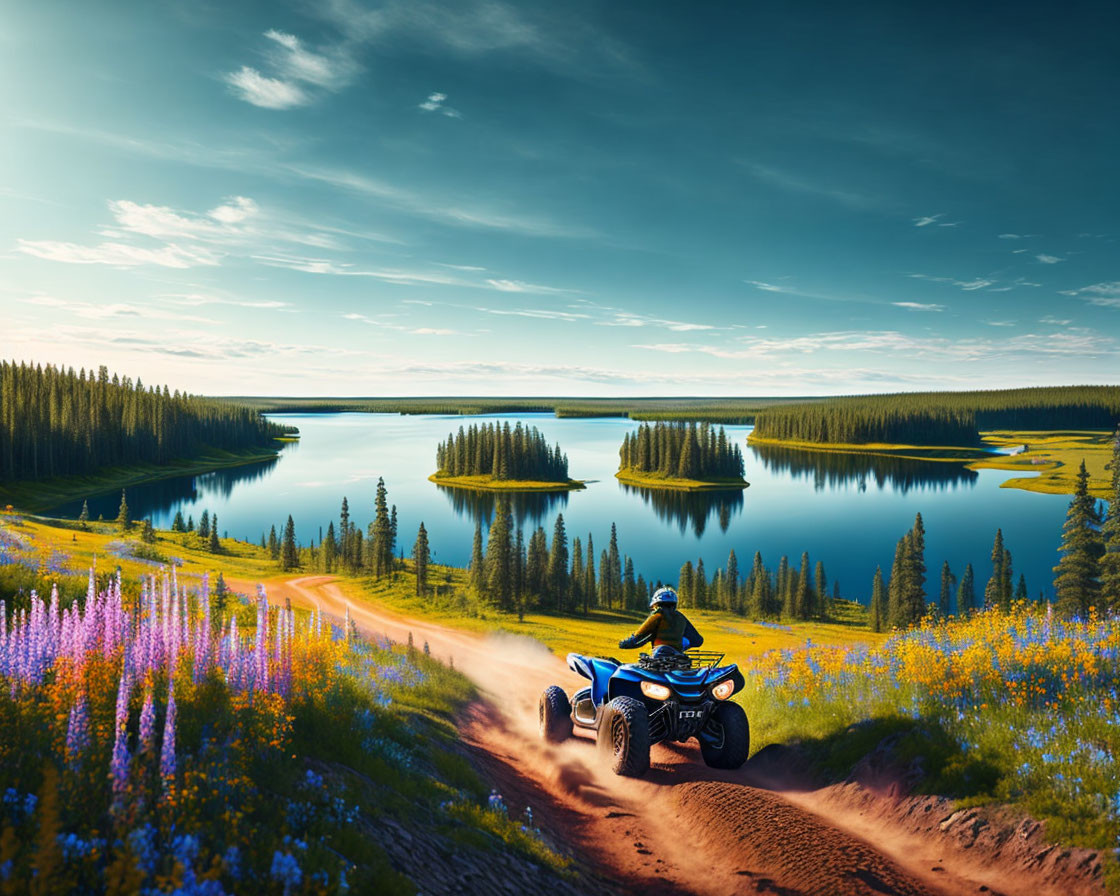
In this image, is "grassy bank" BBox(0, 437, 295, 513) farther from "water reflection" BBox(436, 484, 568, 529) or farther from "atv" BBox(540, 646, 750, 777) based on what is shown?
"atv" BBox(540, 646, 750, 777)

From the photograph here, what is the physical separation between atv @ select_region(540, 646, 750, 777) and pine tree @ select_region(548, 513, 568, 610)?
65.6 metres

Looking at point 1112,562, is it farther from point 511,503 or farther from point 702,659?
point 511,503

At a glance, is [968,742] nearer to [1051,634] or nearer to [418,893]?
[1051,634]

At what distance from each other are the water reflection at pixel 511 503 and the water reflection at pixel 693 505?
932 inches

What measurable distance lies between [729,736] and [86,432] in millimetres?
164567

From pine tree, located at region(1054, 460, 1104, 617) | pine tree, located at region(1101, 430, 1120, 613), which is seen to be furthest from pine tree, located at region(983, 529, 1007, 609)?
pine tree, located at region(1101, 430, 1120, 613)

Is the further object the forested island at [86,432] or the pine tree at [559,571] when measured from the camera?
the forested island at [86,432]

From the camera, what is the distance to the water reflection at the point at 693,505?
14275 centimetres

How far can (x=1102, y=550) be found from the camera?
133 feet

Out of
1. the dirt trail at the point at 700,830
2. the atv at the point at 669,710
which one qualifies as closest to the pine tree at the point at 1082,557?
the atv at the point at 669,710

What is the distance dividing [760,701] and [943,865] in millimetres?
6625

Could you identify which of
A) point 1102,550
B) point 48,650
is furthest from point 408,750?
point 1102,550

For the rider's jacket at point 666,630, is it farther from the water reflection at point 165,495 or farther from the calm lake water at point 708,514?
the water reflection at point 165,495

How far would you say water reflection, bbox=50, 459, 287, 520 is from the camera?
11706 cm
